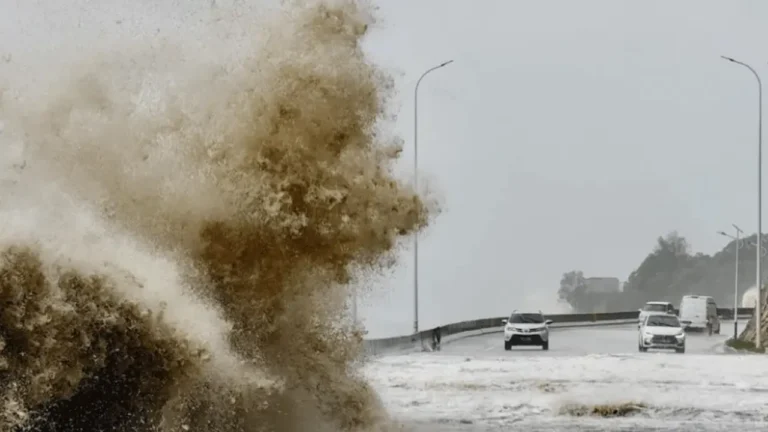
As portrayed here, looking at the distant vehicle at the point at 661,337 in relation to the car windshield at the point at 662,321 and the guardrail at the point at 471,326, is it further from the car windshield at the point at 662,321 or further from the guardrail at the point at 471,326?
the guardrail at the point at 471,326

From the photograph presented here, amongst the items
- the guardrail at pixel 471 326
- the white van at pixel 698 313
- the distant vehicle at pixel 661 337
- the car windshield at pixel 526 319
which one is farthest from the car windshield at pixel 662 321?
the white van at pixel 698 313

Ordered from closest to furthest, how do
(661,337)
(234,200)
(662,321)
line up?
(234,200)
(661,337)
(662,321)

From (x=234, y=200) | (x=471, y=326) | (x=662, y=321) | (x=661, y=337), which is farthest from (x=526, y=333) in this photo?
(x=234, y=200)

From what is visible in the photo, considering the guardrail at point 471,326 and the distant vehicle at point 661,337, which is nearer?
the guardrail at point 471,326

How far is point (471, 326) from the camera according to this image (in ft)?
233

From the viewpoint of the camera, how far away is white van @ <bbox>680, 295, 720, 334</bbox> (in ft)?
252

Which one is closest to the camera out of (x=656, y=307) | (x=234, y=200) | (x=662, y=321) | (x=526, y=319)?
(x=234, y=200)

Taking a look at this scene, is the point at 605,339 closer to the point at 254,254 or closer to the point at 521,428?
the point at 521,428

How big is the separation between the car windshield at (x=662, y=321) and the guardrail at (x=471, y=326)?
26.6 ft

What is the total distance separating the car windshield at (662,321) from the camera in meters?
52.6

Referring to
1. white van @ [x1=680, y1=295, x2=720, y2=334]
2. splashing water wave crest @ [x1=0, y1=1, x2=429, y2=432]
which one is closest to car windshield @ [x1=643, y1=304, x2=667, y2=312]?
white van @ [x1=680, y1=295, x2=720, y2=334]

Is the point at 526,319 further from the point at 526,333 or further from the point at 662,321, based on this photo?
the point at 662,321

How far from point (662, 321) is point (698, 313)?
81.7ft

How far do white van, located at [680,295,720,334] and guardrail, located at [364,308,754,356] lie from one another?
8435 millimetres
